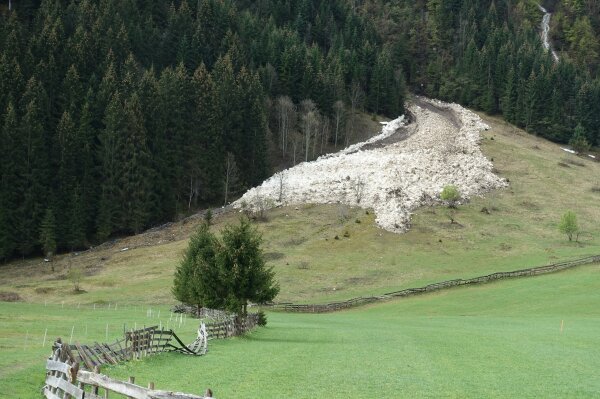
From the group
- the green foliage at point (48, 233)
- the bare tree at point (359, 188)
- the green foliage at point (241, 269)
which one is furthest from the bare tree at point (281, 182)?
the green foliage at point (241, 269)

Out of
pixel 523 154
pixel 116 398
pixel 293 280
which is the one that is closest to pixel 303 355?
pixel 116 398

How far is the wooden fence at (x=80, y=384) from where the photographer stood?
14969mm

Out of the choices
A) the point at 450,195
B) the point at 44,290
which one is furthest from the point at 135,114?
the point at 450,195

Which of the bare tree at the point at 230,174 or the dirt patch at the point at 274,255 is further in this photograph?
the bare tree at the point at 230,174

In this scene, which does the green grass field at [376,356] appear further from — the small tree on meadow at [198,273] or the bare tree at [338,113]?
the bare tree at [338,113]

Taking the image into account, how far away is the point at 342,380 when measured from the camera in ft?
92.0

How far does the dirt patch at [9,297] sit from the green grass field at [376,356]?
10883 mm

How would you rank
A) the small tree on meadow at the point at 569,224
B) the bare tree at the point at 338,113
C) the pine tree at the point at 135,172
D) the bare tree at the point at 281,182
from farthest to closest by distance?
the bare tree at the point at 338,113 < the bare tree at the point at 281,182 < the pine tree at the point at 135,172 < the small tree on meadow at the point at 569,224

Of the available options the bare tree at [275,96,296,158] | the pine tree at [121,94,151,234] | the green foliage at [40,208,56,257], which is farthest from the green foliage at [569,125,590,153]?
the green foliage at [40,208,56,257]

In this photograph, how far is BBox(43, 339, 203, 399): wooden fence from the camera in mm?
14969

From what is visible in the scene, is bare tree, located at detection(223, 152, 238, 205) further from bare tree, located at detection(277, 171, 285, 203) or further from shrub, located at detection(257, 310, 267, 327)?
shrub, located at detection(257, 310, 267, 327)

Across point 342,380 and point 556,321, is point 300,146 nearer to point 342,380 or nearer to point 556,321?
point 556,321

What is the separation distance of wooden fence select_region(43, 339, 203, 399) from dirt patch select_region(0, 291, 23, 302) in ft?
181

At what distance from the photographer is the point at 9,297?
72.3 meters
